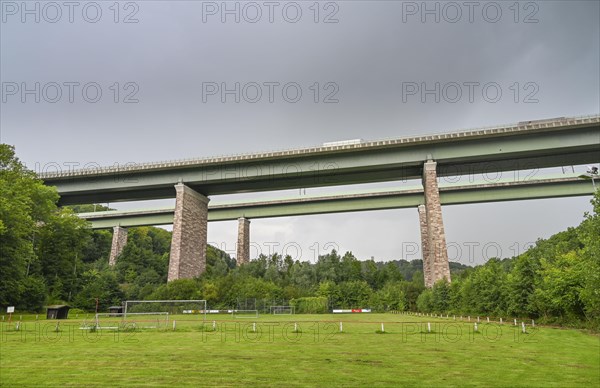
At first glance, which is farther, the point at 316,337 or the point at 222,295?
the point at 222,295

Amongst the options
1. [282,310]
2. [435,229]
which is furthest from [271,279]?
[435,229]

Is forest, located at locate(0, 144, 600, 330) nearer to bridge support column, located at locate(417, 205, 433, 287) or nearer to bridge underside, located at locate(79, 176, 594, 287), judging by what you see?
bridge support column, located at locate(417, 205, 433, 287)

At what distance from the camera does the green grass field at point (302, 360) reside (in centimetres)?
1322

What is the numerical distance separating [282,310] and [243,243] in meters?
29.3

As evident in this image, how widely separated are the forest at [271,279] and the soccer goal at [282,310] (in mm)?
1745

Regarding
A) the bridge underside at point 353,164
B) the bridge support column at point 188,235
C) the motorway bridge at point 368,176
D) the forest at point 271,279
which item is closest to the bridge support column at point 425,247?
the motorway bridge at point 368,176

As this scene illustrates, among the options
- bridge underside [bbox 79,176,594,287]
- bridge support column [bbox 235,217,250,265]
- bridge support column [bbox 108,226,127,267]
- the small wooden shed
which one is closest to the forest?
bridge support column [bbox 108,226,127,267]

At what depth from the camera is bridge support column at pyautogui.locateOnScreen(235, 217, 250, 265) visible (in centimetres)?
9081

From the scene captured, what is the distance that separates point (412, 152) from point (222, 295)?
36992 mm

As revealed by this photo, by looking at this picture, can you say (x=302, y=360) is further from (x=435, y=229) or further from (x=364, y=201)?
(x=364, y=201)

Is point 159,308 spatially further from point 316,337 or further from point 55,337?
point 316,337

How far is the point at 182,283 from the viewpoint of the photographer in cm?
6412

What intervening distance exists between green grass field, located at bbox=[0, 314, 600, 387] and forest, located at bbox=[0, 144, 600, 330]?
7356mm

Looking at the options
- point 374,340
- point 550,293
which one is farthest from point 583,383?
point 550,293
